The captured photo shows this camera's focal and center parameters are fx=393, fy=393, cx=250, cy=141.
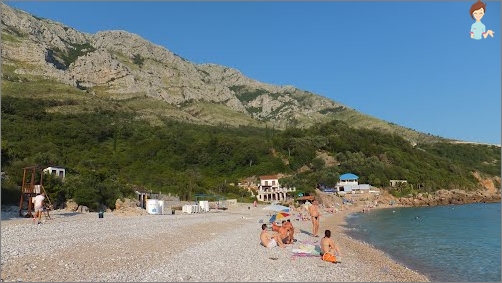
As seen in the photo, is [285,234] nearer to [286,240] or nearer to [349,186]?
[286,240]

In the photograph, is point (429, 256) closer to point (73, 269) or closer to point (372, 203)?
point (73, 269)

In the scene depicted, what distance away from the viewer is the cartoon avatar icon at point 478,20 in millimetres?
9727

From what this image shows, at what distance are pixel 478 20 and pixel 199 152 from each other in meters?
92.0

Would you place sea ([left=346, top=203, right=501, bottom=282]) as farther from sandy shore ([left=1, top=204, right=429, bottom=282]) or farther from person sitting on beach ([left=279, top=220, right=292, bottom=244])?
person sitting on beach ([left=279, top=220, right=292, bottom=244])

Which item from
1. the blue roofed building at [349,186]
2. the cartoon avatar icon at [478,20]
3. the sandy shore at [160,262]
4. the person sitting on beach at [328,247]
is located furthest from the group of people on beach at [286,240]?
the blue roofed building at [349,186]

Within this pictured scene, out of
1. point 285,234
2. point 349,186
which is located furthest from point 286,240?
point 349,186

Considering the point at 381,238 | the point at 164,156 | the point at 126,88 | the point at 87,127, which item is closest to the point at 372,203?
the point at 164,156

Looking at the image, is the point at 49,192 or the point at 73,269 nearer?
the point at 73,269

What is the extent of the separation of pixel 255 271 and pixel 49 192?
25.6 m

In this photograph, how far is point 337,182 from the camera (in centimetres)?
8956

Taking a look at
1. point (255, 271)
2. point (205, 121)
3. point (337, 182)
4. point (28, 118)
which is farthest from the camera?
point (205, 121)

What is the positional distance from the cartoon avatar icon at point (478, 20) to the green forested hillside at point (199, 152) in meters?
55.5

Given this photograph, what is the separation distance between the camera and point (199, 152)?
99938 millimetres

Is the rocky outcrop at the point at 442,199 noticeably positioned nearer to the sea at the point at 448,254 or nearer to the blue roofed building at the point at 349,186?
the blue roofed building at the point at 349,186
